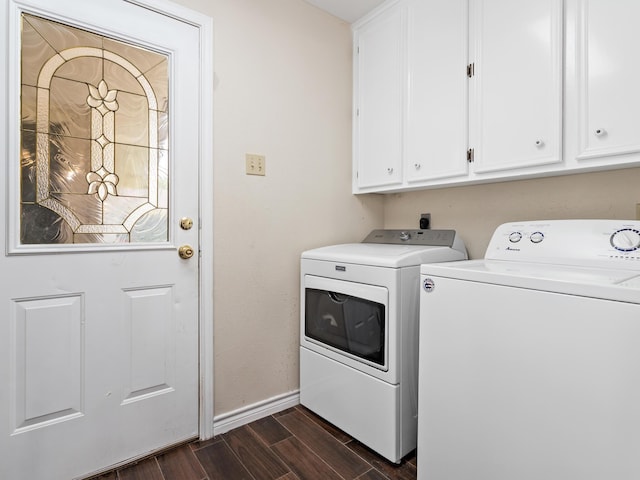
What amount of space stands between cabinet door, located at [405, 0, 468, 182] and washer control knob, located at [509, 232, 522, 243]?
35 cm

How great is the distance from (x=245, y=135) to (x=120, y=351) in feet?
3.78

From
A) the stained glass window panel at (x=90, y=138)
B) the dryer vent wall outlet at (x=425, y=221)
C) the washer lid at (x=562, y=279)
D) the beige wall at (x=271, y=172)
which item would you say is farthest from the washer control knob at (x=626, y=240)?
the stained glass window panel at (x=90, y=138)

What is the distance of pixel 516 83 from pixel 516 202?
1.89ft

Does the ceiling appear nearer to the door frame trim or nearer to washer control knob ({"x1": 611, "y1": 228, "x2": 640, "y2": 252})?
the door frame trim

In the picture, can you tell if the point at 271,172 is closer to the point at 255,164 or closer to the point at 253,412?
the point at 255,164

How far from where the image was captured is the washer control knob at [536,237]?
144cm

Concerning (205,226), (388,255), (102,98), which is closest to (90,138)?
(102,98)

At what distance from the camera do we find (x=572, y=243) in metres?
1.34

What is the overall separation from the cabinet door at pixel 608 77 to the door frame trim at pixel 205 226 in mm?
1525

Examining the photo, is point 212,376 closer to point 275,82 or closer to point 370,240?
point 370,240

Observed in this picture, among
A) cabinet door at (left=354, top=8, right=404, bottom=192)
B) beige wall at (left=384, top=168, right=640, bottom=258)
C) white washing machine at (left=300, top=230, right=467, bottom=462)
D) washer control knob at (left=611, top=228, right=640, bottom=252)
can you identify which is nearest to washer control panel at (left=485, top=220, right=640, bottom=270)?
washer control knob at (left=611, top=228, right=640, bottom=252)

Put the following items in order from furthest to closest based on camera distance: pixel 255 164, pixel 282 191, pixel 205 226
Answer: pixel 282 191 < pixel 255 164 < pixel 205 226

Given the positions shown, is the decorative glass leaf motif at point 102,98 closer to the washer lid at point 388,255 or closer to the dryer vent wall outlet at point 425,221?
the washer lid at point 388,255

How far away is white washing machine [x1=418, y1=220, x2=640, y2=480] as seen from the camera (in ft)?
2.86
